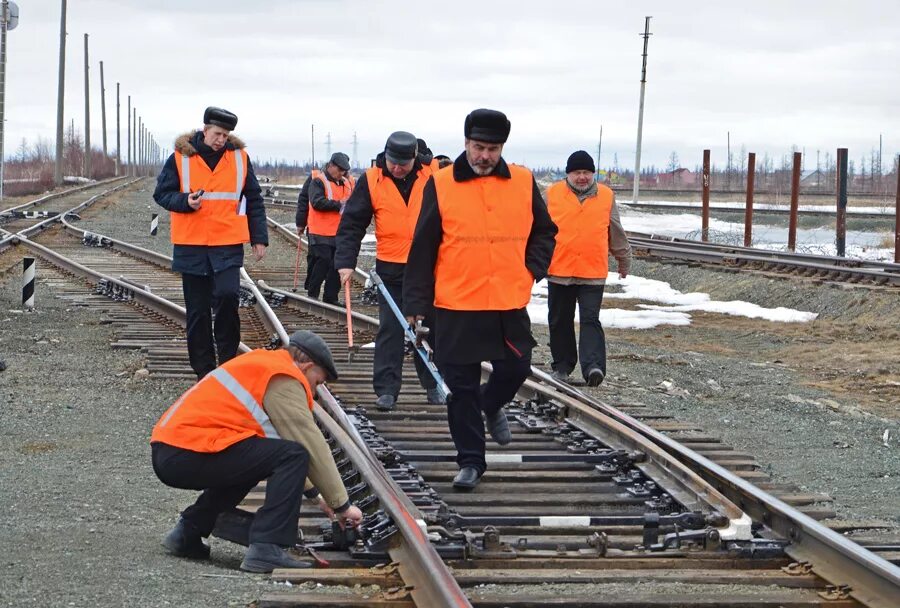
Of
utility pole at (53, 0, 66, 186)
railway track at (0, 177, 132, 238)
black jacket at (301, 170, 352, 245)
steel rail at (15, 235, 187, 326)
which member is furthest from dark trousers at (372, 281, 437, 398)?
utility pole at (53, 0, 66, 186)

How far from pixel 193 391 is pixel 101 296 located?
12.1 meters

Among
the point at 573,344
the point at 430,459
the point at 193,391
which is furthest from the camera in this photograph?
the point at 573,344

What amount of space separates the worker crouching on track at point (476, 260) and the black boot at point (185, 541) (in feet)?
5.18

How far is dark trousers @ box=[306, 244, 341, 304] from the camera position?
644 inches

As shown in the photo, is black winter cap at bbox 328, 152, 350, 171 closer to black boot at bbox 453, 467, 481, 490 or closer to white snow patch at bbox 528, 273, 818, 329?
white snow patch at bbox 528, 273, 818, 329

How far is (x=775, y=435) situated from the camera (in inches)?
381

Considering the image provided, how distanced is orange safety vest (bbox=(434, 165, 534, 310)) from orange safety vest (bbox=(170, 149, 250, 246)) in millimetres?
2936

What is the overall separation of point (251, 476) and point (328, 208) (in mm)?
10447

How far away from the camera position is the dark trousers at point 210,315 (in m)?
9.66

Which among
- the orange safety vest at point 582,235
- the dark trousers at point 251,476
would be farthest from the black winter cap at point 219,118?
the dark trousers at point 251,476

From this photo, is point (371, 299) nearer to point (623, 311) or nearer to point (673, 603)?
point (623, 311)

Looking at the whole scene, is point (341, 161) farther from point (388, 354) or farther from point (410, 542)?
point (410, 542)

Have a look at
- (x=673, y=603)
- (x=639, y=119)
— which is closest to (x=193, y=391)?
(x=673, y=603)

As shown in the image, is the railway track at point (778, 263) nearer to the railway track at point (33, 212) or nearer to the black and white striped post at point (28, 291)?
the black and white striped post at point (28, 291)
